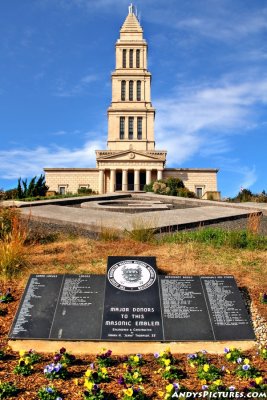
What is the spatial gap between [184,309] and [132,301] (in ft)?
2.44

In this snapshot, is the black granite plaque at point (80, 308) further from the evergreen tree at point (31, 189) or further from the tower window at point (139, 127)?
the tower window at point (139, 127)

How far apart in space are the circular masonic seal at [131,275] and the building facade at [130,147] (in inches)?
2014

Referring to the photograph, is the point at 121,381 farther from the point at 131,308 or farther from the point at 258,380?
the point at 131,308

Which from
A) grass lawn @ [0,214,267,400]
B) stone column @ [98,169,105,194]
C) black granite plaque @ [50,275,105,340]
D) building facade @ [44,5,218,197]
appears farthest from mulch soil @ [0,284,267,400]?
stone column @ [98,169,105,194]

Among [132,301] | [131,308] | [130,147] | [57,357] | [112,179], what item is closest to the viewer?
[57,357]

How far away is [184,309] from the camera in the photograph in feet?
19.0

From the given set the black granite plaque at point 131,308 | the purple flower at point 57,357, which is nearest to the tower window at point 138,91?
the black granite plaque at point 131,308

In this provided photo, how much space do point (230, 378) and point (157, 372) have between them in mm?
819

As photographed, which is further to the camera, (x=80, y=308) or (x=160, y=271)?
(x=160, y=271)

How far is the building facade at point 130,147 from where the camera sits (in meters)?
61.6

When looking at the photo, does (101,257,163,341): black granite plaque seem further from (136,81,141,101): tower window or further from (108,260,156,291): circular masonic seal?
(136,81,141,101): tower window

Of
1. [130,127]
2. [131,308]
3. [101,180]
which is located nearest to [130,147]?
[130,127]

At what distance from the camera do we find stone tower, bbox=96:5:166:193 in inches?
2425

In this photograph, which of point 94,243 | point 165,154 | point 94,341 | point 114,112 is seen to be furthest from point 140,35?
point 94,341
